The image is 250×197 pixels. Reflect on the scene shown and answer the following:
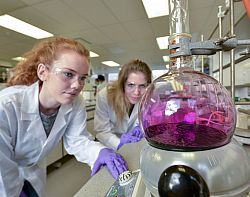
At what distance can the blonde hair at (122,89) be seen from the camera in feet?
4.65

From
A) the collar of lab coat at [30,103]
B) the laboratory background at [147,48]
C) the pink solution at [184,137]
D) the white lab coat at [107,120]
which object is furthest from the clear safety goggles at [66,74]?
the white lab coat at [107,120]

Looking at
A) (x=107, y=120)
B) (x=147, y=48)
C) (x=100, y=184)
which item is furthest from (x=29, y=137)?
(x=147, y=48)

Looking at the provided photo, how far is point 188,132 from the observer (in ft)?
1.37

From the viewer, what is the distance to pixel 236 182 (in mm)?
276

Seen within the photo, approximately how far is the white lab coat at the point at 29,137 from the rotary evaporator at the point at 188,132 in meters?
0.51

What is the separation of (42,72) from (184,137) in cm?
79

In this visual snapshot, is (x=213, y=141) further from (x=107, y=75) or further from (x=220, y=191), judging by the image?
(x=107, y=75)

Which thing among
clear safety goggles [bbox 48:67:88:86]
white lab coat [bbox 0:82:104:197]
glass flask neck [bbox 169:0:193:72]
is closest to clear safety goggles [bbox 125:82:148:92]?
white lab coat [bbox 0:82:104:197]

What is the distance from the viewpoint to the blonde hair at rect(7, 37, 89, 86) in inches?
35.2

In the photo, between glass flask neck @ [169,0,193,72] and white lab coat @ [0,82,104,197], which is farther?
white lab coat @ [0,82,104,197]

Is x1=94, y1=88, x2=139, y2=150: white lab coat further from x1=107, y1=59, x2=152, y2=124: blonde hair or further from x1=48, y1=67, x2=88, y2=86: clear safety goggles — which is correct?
x1=48, y1=67, x2=88, y2=86: clear safety goggles

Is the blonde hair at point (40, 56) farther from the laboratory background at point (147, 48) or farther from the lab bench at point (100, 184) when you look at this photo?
the lab bench at point (100, 184)

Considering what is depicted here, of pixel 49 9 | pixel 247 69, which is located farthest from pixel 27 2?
pixel 247 69

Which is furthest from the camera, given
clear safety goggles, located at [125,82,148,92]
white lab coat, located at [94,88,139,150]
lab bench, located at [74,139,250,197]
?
white lab coat, located at [94,88,139,150]
